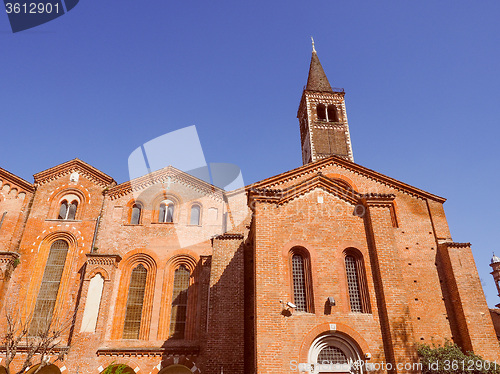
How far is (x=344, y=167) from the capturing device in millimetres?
22625

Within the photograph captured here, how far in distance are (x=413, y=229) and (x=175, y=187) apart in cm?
1373

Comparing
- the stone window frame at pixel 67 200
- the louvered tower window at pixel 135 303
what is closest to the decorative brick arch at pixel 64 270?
the stone window frame at pixel 67 200

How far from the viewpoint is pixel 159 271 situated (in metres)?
19.8

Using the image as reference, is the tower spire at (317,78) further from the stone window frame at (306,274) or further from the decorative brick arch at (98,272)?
the decorative brick arch at (98,272)

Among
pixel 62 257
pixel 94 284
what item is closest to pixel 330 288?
pixel 94 284

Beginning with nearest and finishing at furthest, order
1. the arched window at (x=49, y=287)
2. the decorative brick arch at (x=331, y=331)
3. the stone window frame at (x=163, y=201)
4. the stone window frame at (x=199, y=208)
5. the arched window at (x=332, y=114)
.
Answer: the decorative brick arch at (x=331, y=331) → the arched window at (x=49, y=287) → the stone window frame at (x=199, y=208) → the stone window frame at (x=163, y=201) → the arched window at (x=332, y=114)

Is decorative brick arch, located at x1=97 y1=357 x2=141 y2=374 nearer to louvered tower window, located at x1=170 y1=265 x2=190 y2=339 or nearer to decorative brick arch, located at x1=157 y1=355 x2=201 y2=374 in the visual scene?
decorative brick arch, located at x1=157 y1=355 x2=201 y2=374

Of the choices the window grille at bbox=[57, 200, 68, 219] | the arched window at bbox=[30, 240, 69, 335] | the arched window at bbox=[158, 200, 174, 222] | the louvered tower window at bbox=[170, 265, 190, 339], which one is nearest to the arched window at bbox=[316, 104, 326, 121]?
the arched window at bbox=[158, 200, 174, 222]

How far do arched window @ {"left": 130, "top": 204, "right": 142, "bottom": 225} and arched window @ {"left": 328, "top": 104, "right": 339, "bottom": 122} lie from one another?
17.4 meters

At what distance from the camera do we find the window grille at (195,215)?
70.4 feet

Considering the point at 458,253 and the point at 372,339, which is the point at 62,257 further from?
the point at 458,253

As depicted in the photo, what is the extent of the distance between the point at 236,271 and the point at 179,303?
4266 mm

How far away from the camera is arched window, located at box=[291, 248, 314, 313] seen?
1348 centimetres

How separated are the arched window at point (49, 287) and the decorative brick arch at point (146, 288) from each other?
324cm
